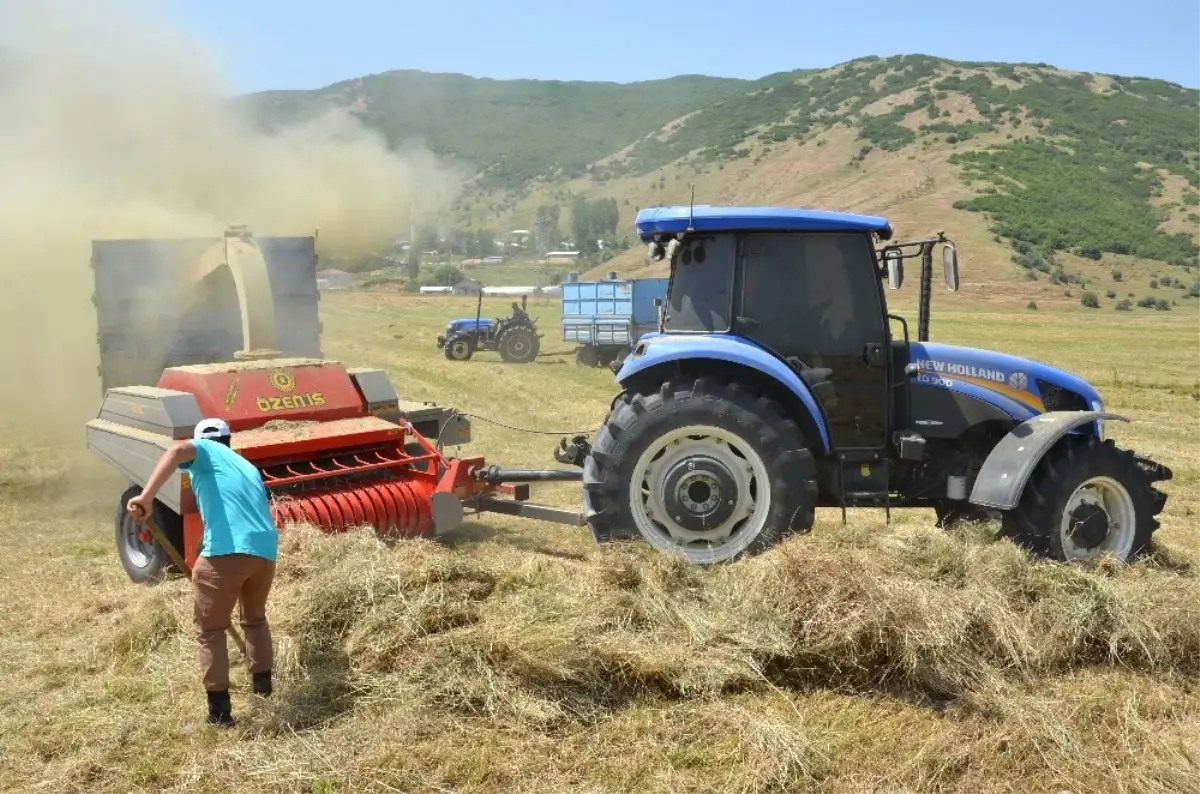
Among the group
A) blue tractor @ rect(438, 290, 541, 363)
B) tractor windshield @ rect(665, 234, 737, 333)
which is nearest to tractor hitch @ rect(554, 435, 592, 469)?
tractor windshield @ rect(665, 234, 737, 333)

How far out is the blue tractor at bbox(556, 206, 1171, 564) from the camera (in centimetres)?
609

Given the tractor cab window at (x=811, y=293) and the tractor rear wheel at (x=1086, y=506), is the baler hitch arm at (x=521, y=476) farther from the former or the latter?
the tractor rear wheel at (x=1086, y=506)

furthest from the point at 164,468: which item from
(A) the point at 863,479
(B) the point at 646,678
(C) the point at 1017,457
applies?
(C) the point at 1017,457

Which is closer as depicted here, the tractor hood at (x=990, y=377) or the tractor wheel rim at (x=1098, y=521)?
the tractor wheel rim at (x=1098, y=521)

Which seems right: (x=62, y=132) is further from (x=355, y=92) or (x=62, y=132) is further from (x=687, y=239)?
(x=355, y=92)

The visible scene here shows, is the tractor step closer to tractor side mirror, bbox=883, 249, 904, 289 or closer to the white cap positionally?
tractor side mirror, bbox=883, 249, 904, 289

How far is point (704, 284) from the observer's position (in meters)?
6.52

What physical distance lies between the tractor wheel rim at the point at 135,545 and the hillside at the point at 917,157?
49.0 ft

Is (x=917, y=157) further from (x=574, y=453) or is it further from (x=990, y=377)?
(x=574, y=453)

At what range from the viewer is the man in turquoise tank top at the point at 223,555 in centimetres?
450

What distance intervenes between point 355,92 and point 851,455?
131303 millimetres

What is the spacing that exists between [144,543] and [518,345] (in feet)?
58.7

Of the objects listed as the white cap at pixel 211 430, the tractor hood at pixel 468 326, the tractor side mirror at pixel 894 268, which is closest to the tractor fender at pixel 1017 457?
the tractor side mirror at pixel 894 268

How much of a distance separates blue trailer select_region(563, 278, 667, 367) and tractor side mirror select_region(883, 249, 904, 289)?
689 inches
